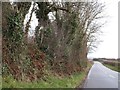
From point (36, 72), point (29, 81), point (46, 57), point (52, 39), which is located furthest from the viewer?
point (52, 39)

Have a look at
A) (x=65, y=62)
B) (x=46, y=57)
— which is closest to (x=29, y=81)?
(x=46, y=57)

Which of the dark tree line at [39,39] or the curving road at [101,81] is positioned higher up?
the dark tree line at [39,39]

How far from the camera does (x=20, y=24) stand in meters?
17.9

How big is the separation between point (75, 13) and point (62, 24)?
167 centimetres

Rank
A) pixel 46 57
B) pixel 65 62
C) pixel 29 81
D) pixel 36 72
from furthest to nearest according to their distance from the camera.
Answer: pixel 65 62, pixel 46 57, pixel 36 72, pixel 29 81

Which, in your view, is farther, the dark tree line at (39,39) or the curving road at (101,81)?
the curving road at (101,81)

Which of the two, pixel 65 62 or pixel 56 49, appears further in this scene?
pixel 65 62

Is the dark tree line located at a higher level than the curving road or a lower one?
higher

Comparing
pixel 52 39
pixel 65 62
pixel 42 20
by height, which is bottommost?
pixel 65 62

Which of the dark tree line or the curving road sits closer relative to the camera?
the dark tree line

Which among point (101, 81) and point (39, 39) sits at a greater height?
point (39, 39)

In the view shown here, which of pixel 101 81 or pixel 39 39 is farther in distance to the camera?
pixel 101 81

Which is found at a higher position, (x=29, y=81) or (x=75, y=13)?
(x=75, y=13)

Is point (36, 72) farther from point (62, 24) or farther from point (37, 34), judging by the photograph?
point (62, 24)
